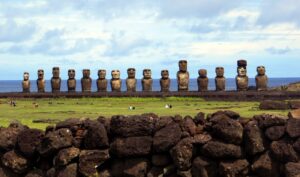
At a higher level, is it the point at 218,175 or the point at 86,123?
the point at 86,123

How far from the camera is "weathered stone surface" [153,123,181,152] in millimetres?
11586

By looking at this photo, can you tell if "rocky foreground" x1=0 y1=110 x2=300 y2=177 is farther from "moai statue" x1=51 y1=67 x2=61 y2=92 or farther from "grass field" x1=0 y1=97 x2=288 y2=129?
"moai statue" x1=51 y1=67 x2=61 y2=92

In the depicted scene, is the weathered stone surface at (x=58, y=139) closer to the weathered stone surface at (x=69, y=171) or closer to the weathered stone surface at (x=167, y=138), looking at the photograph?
the weathered stone surface at (x=69, y=171)

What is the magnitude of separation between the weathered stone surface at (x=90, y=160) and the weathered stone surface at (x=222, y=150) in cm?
205

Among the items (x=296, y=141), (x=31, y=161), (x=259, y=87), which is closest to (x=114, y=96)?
(x=259, y=87)

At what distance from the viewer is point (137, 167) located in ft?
39.0

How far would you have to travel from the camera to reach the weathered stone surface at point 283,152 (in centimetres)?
1101

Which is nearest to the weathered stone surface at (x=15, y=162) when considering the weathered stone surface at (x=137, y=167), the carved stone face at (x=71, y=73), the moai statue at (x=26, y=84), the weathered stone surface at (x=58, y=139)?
the weathered stone surface at (x=58, y=139)

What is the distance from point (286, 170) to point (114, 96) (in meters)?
19.3

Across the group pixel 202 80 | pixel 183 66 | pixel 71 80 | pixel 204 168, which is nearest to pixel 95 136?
pixel 204 168

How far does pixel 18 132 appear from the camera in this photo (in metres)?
12.6

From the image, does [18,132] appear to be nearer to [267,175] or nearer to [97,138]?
[97,138]

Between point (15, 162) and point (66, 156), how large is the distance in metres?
1.21

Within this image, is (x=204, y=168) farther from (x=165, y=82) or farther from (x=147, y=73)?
(x=147, y=73)
